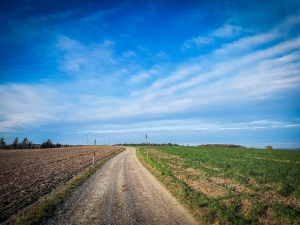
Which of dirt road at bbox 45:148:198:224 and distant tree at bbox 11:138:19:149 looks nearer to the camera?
dirt road at bbox 45:148:198:224

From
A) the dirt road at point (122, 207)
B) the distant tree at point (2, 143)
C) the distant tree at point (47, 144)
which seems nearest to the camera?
the dirt road at point (122, 207)

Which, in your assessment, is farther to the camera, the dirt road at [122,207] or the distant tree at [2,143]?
the distant tree at [2,143]

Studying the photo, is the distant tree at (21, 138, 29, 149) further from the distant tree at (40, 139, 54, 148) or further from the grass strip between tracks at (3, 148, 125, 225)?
the grass strip between tracks at (3, 148, 125, 225)

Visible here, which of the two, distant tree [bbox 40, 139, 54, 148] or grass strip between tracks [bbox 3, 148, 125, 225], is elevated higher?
distant tree [bbox 40, 139, 54, 148]

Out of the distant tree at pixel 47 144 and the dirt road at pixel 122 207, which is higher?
the distant tree at pixel 47 144

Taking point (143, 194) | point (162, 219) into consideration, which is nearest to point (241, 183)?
point (143, 194)

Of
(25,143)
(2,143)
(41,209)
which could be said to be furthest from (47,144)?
(41,209)

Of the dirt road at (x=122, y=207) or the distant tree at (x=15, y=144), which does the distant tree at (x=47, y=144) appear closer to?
the distant tree at (x=15, y=144)

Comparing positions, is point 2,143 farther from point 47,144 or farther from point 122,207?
point 122,207

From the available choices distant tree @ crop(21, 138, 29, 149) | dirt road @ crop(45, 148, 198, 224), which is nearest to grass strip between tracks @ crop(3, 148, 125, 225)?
dirt road @ crop(45, 148, 198, 224)

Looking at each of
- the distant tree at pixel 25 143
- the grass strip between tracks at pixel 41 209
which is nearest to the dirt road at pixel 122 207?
the grass strip between tracks at pixel 41 209

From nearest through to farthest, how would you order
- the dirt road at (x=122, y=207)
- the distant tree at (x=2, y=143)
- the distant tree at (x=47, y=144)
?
the dirt road at (x=122, y=207)
the distant tree at (x=2, y=143)
the distant tree at (x=47, y=144)

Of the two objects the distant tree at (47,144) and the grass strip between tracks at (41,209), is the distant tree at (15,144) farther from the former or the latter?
the grass strip between tracks at (41,209)

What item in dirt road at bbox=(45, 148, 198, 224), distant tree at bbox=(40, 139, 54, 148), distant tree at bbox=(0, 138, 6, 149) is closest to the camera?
dirt road at bbox=(45, 148, 198, 224)
